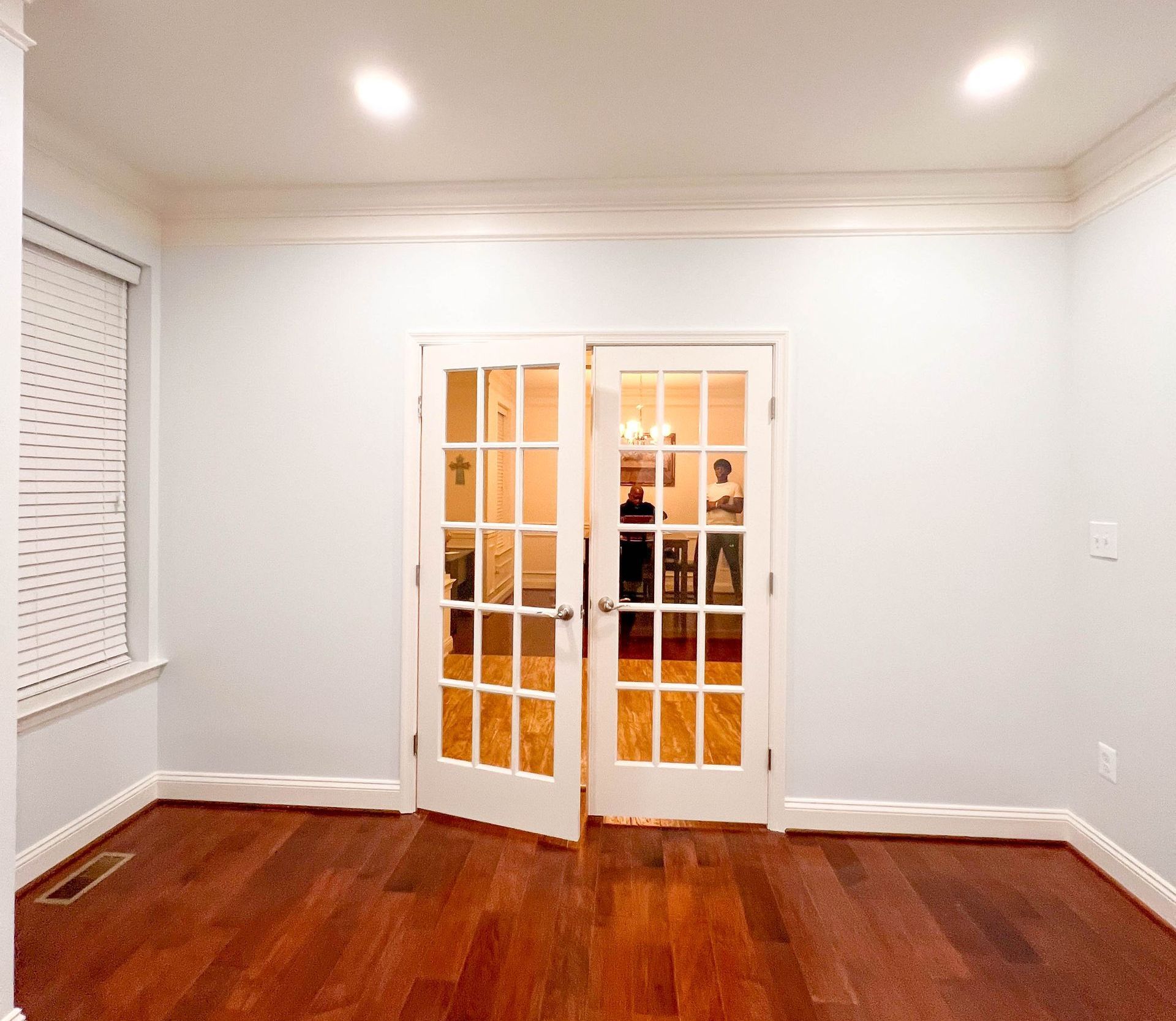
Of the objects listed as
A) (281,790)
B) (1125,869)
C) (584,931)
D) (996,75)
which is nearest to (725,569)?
(584,931)

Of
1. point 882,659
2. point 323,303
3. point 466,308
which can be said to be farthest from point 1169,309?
point 323,303

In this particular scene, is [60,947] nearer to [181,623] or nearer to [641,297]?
[181,623]

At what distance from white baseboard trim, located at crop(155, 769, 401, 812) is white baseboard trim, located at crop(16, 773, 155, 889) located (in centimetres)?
11

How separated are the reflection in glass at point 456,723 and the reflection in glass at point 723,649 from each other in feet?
3.25

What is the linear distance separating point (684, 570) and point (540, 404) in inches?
35.4

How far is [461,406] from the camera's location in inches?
109

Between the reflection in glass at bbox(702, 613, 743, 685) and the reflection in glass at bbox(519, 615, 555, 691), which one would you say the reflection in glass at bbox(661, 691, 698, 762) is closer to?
the reflection in glass at bbox(702, 613, 743, 685)

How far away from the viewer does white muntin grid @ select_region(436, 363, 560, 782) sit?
104 inches

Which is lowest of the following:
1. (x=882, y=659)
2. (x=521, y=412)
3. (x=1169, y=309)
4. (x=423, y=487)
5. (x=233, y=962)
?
(x=233, y=962)

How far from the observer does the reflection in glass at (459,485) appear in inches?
108

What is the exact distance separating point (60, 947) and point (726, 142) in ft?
10.9

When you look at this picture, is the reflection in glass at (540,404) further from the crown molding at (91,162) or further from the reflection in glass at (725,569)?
the crown molding at (91,162)

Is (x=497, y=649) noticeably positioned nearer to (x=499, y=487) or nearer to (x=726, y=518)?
(x=499, y=487)

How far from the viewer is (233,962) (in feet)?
6.24
